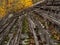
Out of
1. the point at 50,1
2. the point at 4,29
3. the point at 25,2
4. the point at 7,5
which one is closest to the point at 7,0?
the point at 7,5

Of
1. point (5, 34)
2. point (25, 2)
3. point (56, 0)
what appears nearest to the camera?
point (5, 34)

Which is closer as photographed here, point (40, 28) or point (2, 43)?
point (2, 43)

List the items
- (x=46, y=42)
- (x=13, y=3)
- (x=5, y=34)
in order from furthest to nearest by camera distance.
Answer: (x=13, y=3) < (x=5, y=34) < (x=46, y=42)

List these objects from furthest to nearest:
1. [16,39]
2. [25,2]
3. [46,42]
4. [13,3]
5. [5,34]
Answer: [13,3]
[25,2]
[5,34]
[16,39]
[46,42]

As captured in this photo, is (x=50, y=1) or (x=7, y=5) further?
(x=7, y=5)

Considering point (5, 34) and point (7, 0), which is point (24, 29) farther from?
point (7, 0)

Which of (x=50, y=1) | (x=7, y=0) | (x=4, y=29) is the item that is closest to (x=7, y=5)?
(x=7, y=0)

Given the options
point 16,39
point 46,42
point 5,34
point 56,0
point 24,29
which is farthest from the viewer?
point 56,0

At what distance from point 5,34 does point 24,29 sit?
806mm

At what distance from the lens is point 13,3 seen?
35719 mm

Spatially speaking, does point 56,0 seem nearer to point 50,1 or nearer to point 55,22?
point 50,1

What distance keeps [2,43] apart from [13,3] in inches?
1147

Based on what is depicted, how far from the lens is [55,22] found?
8.21 meters

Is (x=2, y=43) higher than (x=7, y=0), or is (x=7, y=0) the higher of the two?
(x=2, y=43)
